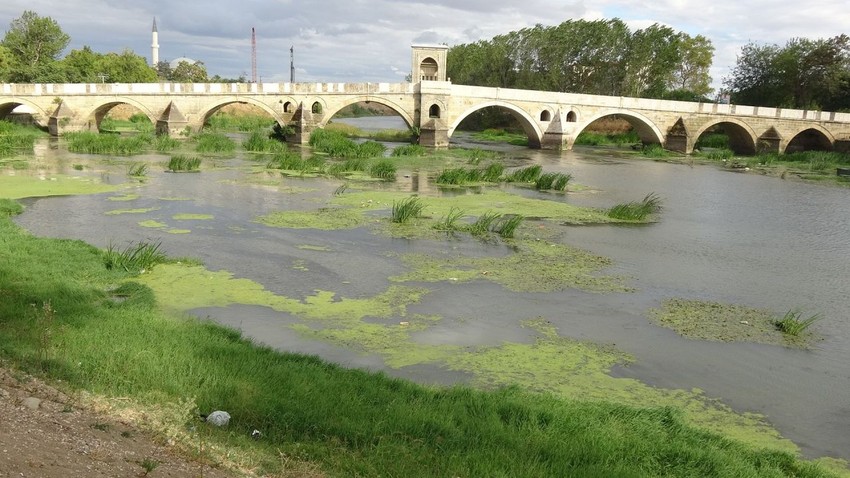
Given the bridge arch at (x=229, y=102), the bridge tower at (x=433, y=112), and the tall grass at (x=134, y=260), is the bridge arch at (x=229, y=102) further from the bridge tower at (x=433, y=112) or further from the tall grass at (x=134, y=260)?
the tall grass at (x=134, y=260)

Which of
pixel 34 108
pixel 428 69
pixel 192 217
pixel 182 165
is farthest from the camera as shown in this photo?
pixel 428 69

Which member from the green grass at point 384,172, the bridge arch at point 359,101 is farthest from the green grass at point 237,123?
the green grass at point 384,172

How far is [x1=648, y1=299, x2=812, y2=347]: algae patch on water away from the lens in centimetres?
979

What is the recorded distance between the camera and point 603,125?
173 ft

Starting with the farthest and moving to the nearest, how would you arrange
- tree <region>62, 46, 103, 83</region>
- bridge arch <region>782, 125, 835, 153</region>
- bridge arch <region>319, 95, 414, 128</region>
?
tree <region>62, 46, 103, 83</region>
bridge arch <region>782, 125, 835, 153</region>
bridge arch <region>319, 95, 414, 128</region>

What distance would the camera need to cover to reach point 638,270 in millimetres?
13211

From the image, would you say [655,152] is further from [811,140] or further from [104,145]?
[104,145]

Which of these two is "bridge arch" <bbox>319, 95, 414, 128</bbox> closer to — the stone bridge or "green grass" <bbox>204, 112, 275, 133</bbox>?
the stone bridge

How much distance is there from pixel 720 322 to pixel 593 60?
170 ft

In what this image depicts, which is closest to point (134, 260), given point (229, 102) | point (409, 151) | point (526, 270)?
point (526, 270)

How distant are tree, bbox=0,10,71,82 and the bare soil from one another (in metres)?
51.7

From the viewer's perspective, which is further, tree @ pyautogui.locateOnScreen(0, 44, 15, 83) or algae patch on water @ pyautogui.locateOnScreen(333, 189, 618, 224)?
tree @ pyautogui.locateOnScreen(0, 44, 15, 83)

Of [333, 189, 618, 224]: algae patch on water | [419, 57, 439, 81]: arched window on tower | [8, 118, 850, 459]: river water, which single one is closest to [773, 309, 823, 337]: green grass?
[8, 118, 850, 459]: river water

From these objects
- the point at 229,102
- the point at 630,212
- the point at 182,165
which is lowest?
the point at 630,212
